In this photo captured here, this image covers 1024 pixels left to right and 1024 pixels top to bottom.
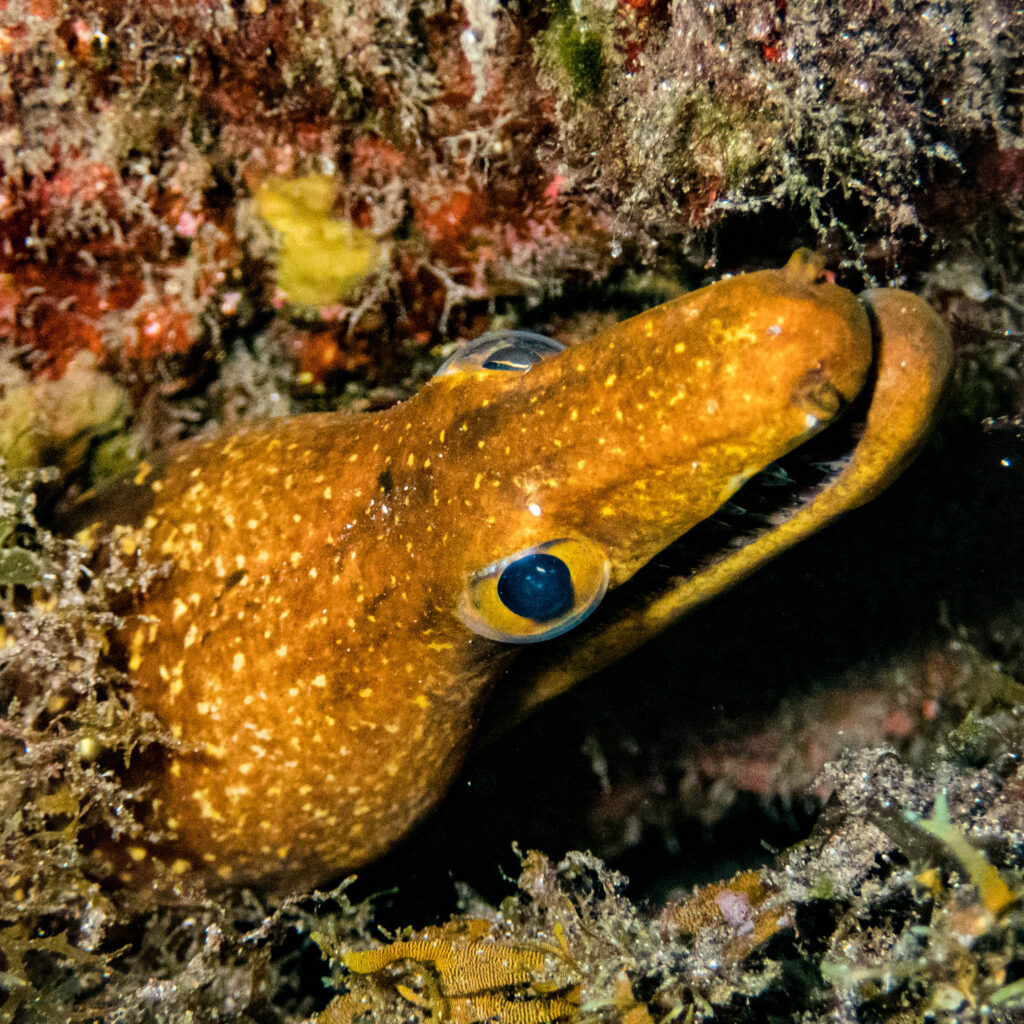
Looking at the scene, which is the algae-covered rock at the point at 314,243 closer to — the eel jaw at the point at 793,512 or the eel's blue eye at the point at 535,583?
the eel's blue eye at the point at 535,583

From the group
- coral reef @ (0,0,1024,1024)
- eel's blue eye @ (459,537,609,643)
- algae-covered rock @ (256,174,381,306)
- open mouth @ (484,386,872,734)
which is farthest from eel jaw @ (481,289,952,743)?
algae-covered rock @ (256,174,381,306)

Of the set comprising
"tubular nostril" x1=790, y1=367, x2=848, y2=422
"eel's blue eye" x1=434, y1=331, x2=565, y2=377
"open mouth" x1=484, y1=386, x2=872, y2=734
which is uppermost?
"tubular nostril" x1=790, y1=367, x2=848, y2=422

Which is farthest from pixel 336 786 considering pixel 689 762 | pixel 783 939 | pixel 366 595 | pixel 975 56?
pixel 975 56

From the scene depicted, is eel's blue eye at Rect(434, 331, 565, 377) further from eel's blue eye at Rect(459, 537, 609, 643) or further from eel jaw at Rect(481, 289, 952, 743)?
eel jaw at Rect(481, 289, 952, 743)

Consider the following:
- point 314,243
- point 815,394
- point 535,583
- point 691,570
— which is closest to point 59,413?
point 314,243

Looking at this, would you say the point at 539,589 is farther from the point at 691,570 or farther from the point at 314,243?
the point at 314,243
